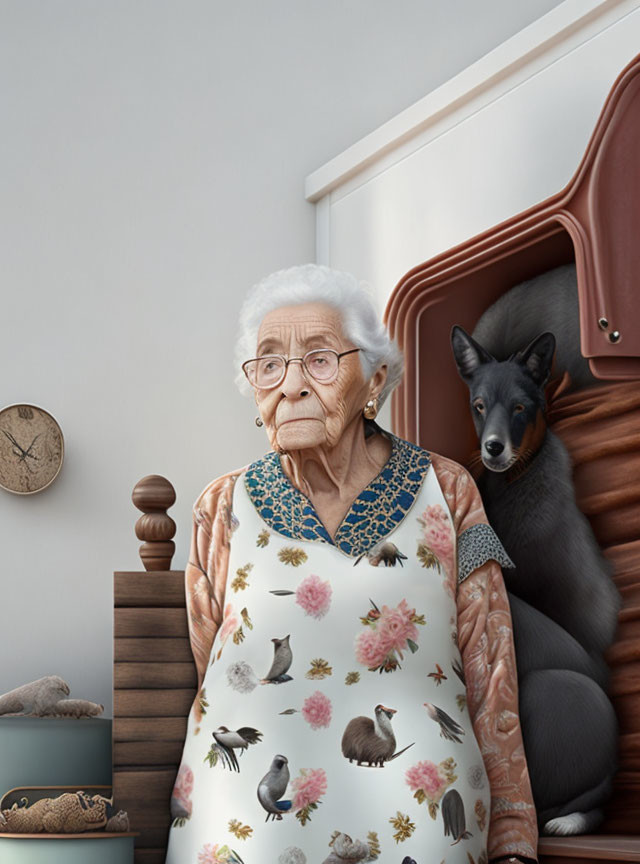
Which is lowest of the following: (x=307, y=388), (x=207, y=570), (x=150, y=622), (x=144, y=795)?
(x=144, y=795)

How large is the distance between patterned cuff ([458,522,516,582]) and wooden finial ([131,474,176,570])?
0.65m

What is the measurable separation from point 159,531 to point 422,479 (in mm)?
592

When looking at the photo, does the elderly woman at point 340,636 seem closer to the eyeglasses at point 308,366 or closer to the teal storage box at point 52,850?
the eyeglasses at point 308,366

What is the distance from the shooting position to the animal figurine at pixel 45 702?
2.49 m

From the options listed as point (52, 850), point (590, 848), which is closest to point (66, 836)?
point (52, 850)

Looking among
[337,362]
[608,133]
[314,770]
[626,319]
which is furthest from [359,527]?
[608,133]

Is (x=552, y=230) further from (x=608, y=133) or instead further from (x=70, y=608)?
(x=70, y=608)

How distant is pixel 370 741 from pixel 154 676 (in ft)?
1.51

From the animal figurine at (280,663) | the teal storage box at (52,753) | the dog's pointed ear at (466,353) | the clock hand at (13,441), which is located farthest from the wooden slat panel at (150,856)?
the dog's pointed ear at (466,353)

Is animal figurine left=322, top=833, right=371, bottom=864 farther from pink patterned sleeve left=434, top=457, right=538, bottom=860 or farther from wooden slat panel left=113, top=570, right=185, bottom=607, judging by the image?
wooden slat panel left=113, top=570, right=185, bottom=607

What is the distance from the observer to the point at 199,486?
307 cm

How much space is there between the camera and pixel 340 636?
85.3 inches

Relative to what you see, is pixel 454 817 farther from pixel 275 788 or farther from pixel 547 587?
pixel 547 587

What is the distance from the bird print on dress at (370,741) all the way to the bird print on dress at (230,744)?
17 cm
